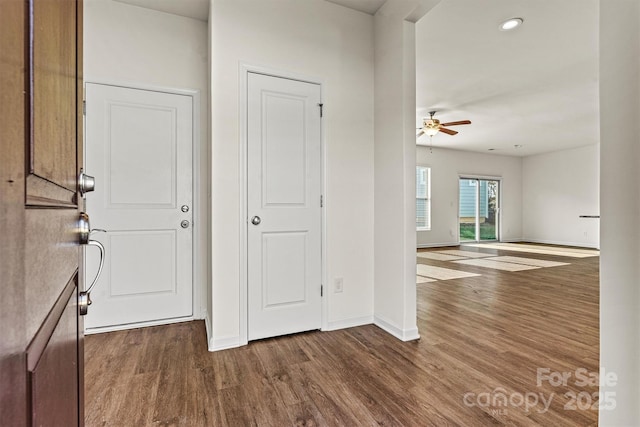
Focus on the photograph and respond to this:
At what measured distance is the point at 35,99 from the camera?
1.23 ft

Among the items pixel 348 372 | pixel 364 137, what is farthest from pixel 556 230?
pixel 348 372

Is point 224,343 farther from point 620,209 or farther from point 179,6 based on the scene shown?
point 179,6

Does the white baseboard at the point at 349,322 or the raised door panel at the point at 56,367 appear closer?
the raised door panel at the point at 56,367

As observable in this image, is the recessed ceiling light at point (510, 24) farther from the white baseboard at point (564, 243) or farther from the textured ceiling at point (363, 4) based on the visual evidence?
the white baseboard at point (564, 243)

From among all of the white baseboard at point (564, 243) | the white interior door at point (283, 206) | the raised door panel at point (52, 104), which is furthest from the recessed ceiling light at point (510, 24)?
the white baseboard at point (564, 243)

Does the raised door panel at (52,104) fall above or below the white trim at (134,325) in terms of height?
above

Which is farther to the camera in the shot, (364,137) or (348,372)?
(364,137)

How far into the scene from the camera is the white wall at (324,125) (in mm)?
2207

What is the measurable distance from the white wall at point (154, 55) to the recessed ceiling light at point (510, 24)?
105 inches

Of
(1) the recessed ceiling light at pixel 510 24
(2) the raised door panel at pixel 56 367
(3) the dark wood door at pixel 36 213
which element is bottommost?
(2) the raised door panel at pixel 56 367

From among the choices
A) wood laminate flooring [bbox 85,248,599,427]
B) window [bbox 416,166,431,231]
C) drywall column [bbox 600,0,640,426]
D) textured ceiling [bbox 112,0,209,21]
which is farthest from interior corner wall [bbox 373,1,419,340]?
window [bbox 416,166,431,231]

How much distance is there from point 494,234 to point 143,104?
988 centimetres

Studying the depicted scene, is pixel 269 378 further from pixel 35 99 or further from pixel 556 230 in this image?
pixel 556 230

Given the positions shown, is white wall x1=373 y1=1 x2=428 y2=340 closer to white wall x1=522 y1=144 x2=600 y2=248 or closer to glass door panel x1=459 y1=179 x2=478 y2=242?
glass door panel x1=459 y1=179 x2=478 y2=242
